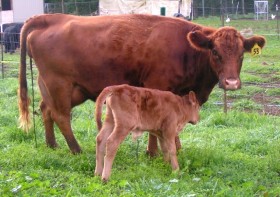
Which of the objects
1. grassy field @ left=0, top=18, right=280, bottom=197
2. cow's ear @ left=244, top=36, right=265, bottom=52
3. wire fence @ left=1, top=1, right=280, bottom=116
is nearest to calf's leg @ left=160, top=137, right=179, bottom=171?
grassy field @ left=0, top=18, right=280, bottom=197

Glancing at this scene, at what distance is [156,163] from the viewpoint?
698 centimetres

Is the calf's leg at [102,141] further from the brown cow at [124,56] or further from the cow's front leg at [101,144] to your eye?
the brown cow at [124,56]

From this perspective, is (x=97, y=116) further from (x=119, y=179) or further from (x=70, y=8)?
(x=70, y=8)

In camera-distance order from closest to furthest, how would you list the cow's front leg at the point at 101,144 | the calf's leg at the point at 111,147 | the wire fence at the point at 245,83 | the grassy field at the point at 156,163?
the grassy field at the point at 156,163, the calf's leg at the point at 111,147, the cow's front leg at the point at 101,144, the wire fence at the point at 245,83

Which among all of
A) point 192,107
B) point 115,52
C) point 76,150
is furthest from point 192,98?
point 76,150

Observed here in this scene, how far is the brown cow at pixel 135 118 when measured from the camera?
20.6 ft

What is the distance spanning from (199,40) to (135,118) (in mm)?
1564

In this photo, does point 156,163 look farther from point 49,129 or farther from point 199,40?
point 49,129

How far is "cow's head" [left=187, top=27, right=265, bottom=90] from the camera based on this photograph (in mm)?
7051

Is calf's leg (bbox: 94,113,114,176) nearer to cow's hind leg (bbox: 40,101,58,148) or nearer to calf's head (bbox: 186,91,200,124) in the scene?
calf's head (bbox: 186,91,200,124)

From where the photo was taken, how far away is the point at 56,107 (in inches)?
Result: 303

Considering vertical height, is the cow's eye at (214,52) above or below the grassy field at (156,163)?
above

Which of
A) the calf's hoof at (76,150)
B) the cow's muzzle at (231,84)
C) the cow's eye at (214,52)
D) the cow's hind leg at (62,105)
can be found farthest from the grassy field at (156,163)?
the cow's eye at (214,52)

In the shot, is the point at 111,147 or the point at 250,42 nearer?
the point at 111,147
